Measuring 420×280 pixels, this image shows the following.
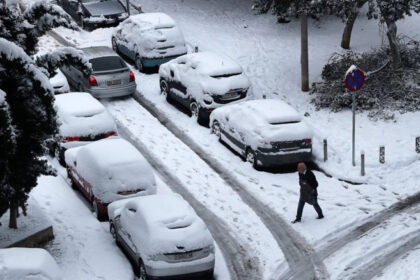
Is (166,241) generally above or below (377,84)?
below

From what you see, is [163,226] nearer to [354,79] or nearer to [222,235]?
[222,235]

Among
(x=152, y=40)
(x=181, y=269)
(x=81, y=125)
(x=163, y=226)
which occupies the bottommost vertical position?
(x=181, y=269)

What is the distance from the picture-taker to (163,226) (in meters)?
16.2

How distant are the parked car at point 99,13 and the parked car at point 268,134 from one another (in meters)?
12.8

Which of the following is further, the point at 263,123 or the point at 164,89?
the point at 164,89

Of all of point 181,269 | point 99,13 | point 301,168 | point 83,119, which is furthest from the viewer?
point 99,13

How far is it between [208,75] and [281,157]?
15.5 feet

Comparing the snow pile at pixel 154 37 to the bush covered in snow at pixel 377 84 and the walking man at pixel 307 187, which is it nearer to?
the bush covered in snow at pixel 377 84

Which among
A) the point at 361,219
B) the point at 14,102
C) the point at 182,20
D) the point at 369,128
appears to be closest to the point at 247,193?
the point at 361,219

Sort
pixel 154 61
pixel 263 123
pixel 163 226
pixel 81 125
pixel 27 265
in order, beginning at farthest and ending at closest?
pixel 154 61
pixel 81 125
pixel 263 123
pixel 163 226
pixel 27 265

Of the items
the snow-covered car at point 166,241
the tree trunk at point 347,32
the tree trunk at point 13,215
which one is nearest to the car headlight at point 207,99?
the tree trunk at point 347,32

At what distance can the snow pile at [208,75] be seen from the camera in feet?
81.3

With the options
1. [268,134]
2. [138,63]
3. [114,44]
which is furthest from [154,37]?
[268,134]

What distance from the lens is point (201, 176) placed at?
71.5 feet
